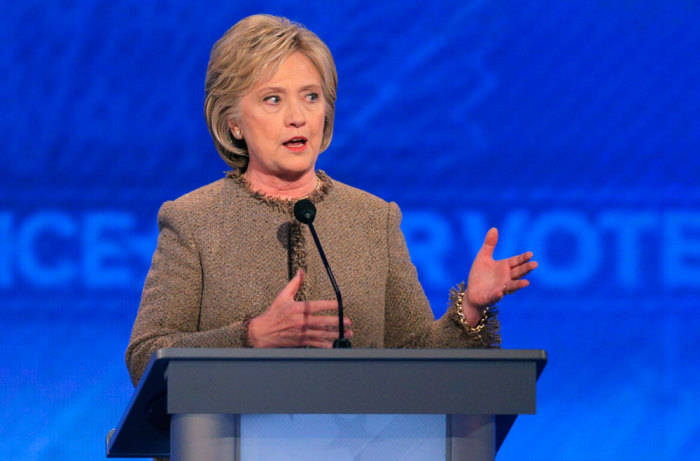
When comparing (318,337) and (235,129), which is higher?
(235,129)

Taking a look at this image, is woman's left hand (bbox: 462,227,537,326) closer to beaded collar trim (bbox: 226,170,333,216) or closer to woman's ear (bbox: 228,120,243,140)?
beaded collar trim (bbox: 226,170,333,216)

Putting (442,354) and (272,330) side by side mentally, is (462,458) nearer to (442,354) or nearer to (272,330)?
(442,354)

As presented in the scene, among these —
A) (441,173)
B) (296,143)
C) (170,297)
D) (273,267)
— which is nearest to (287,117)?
(296,143)

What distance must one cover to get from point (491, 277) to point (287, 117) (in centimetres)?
53

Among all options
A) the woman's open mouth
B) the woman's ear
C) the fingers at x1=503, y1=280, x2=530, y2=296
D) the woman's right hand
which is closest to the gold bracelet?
the fingers at x1=503, y1=280, x2=530, y2=296

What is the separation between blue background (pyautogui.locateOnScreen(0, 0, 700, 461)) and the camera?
3119 millimetres

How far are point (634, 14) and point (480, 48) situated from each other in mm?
507

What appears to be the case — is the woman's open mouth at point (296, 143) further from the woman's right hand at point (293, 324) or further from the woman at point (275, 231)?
the woman's right hand at point (293, 324)

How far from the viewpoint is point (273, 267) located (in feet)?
6.75

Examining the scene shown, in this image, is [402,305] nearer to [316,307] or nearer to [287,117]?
[287,117]

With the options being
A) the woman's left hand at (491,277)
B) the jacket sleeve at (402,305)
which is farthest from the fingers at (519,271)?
the jacket sleeve at (402,305)

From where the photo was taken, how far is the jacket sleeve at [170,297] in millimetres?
1864

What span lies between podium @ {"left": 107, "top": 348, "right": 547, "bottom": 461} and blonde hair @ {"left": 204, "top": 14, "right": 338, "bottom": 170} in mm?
820

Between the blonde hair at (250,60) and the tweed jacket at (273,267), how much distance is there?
141mm
